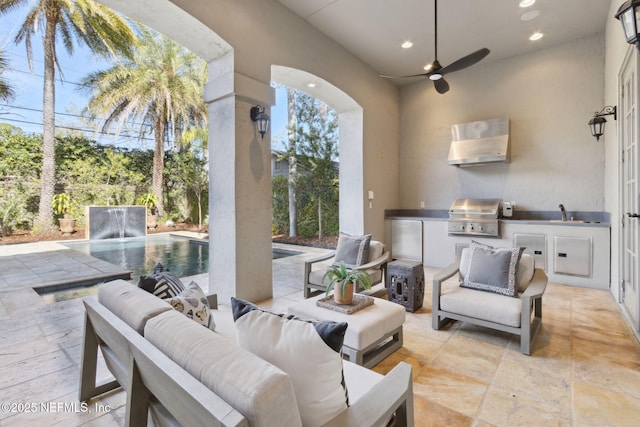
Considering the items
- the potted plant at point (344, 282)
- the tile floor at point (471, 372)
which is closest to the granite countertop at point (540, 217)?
the tile floor at point (471, 372)

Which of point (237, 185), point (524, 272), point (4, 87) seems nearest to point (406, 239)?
point (524, 272)

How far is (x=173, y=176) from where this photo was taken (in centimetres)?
1245

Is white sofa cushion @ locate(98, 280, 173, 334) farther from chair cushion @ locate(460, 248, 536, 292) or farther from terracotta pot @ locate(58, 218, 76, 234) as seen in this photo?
terracotta pot @ locate(58, 218, 76, 234)

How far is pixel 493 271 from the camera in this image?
2.81 m

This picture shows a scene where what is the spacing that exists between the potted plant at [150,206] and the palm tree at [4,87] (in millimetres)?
4550

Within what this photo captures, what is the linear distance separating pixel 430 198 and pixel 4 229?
11.6 metres

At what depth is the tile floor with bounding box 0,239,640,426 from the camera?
172cm

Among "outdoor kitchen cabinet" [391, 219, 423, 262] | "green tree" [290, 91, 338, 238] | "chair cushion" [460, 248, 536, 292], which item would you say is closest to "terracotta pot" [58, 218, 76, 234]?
"green tree" [290, 91, 338, 238]

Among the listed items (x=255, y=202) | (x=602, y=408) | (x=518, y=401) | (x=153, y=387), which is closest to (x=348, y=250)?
(x=255, y=202)

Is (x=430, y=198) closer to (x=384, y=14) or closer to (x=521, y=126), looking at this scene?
(x=521, y=126)

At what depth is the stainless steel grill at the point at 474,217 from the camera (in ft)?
16.3

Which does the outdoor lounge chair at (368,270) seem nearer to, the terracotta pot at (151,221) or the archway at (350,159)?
the archway at (350,159)

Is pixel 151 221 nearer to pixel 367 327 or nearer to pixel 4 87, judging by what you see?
pixel 4 87

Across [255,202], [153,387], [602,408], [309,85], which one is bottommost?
[602,408]
